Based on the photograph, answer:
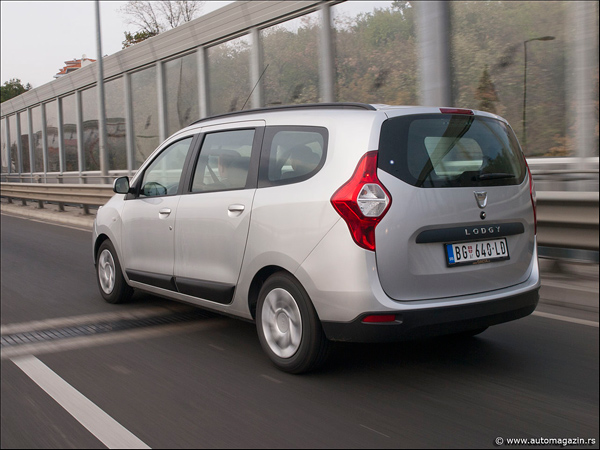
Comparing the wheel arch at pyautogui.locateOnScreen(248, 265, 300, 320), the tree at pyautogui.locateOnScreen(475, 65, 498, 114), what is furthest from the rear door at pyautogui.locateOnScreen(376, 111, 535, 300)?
the tree at pyautogui.locateOnScreen(475, 65, 498, 114)

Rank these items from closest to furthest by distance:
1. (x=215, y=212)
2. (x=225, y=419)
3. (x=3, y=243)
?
(x=225, y=419) < (x=215, y=212) < (x=3, y=243)

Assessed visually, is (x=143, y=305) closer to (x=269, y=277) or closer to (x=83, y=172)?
(x=269, y=277)

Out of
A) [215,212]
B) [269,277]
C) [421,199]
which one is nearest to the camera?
[421,199]

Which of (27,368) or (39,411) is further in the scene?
(27,368)

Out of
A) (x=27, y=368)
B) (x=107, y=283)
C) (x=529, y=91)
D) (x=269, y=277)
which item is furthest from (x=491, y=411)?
(x=529, y=91)

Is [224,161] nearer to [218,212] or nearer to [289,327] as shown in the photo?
[218,212]

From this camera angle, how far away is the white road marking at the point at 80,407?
320 cm

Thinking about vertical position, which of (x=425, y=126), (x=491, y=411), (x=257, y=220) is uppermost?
(x=425, y=126)

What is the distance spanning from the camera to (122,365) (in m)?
4.47

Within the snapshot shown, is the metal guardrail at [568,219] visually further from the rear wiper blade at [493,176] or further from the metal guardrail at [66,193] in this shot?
the metal guardrail at [66,193]

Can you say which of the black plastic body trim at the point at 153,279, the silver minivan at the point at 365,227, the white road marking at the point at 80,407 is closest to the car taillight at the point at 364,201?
the silver minivan at the point at 365,227

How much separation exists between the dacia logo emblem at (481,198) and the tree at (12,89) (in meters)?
102

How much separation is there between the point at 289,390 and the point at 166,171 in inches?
98.8

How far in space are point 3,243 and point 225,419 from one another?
34.1ft
